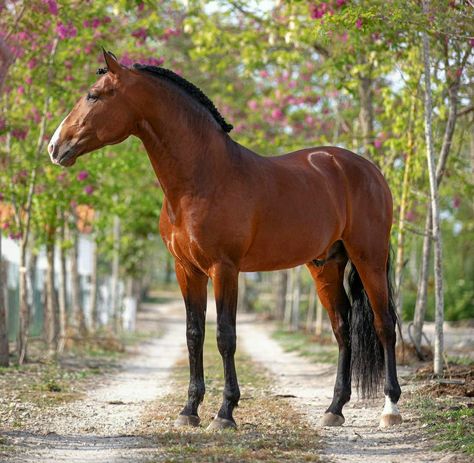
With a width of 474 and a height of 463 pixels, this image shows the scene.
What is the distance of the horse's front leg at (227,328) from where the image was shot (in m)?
6.50

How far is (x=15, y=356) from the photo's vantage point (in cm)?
1282

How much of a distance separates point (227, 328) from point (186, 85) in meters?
1.96

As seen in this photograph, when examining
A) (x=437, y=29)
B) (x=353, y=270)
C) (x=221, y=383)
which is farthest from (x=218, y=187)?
(x=221, y=383)

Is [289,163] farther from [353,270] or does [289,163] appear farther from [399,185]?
[399,185]

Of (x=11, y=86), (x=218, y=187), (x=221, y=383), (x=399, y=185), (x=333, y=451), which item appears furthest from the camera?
(x=399, y=185)

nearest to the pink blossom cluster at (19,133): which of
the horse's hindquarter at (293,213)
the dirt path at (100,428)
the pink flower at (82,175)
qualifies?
the pink flower at (82,175)

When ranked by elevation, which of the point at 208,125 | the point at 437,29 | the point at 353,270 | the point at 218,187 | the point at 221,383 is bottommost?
the point at 221,383

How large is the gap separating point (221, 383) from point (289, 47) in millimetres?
7231

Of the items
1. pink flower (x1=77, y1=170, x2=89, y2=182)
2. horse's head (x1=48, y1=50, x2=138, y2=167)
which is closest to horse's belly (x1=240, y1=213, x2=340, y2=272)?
horse's head (x1=48, y1=50, x2=138, y2=167)

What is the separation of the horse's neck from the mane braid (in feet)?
0.96

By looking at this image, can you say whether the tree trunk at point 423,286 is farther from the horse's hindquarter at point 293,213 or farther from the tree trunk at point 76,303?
the tree trunk at point 76,303

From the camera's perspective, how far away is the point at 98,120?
6387 millimetres

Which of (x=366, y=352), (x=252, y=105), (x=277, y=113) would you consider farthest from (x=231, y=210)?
(x=252, y=105)

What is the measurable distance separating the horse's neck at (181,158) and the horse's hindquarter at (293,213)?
391 mm
